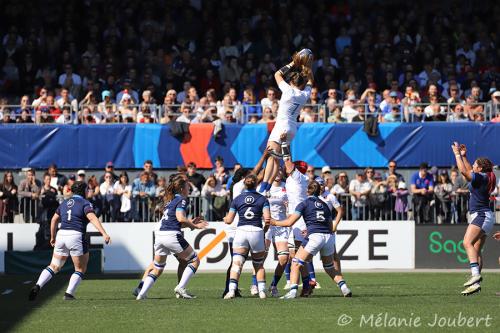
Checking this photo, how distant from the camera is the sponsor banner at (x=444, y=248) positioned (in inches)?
1051

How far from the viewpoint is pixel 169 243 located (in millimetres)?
17250

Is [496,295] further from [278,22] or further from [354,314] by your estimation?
[278,22]

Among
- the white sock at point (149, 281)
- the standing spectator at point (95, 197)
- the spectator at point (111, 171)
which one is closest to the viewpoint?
the white sock at point (149, 281)

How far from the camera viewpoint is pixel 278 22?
106ft

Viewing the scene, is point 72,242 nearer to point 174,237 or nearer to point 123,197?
point 174,237

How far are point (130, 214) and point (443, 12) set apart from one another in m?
12.0

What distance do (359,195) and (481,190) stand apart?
30.6 ft

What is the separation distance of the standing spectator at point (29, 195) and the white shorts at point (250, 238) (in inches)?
437

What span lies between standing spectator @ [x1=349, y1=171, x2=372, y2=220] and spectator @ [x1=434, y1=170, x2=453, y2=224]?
1.70 m

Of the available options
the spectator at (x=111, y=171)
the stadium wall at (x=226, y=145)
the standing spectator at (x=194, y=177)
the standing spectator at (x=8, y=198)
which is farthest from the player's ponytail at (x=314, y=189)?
the standing spectator at (x=8, y=198)

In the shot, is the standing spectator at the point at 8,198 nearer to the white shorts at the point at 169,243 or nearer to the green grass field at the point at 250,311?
the green grass field at the point at 250,311

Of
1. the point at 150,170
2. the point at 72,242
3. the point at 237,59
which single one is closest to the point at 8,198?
the point at 150,170

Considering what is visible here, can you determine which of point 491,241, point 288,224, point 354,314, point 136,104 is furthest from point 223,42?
point 354,314

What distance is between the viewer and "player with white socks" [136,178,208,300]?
1719cm
